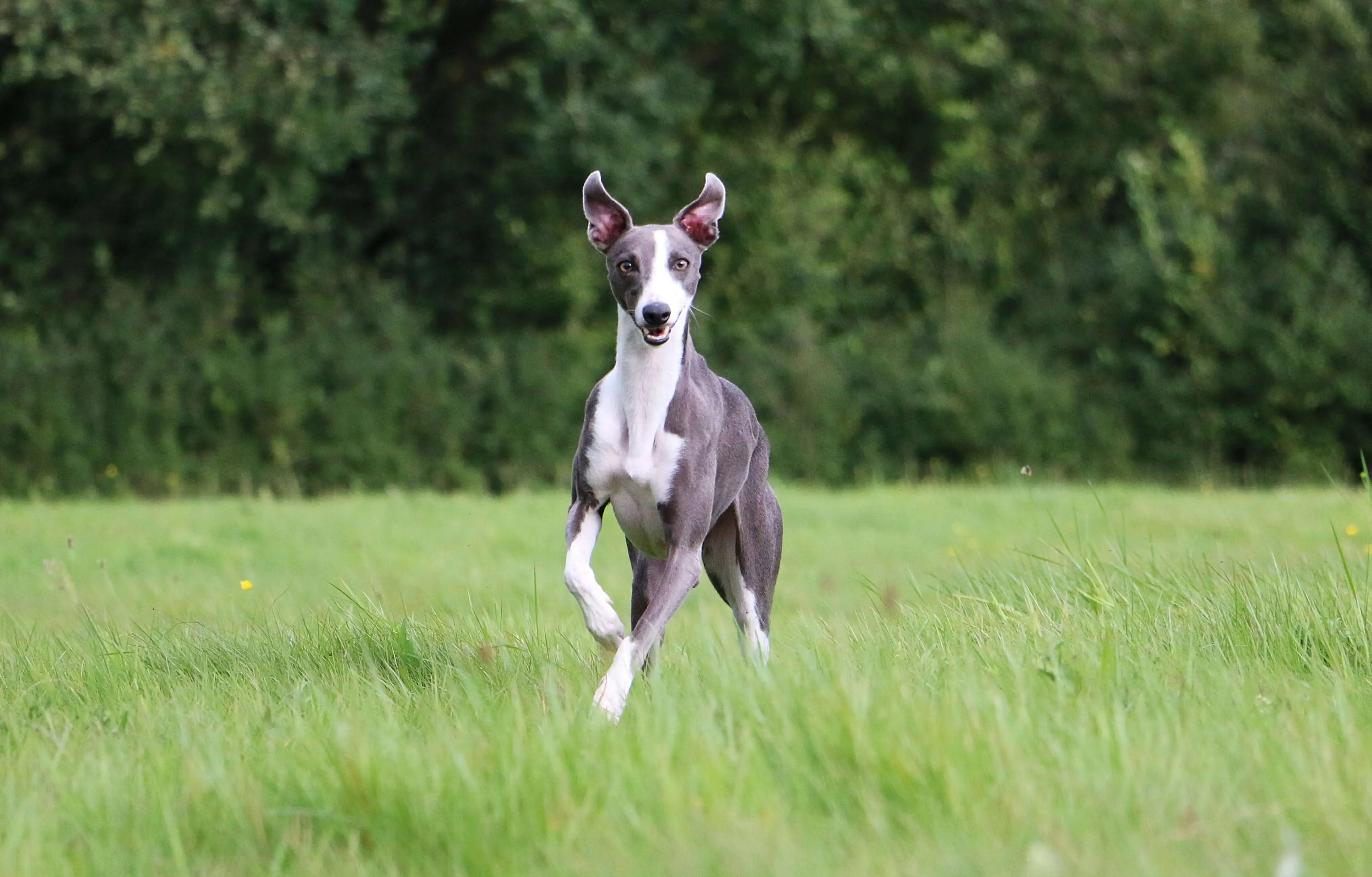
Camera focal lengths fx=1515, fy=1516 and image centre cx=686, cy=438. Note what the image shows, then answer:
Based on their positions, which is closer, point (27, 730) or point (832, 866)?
point (832, 866)

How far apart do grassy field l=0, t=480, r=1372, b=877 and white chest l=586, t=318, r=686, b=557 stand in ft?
1.62

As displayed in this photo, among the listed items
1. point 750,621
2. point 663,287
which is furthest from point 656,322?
point 750,621

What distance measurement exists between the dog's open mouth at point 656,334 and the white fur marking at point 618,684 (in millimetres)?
921

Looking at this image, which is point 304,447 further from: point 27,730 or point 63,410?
point 27,730

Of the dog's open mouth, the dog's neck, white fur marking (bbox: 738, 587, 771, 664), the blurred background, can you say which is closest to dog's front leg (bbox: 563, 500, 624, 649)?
the dog's neck

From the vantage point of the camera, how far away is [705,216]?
514 centimetres

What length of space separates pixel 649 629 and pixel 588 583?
22cm

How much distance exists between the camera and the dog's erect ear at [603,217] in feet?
16.4

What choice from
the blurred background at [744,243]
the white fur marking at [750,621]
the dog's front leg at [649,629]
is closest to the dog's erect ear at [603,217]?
the dog's front leg at [649,629]

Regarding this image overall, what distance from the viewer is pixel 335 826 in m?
3.09

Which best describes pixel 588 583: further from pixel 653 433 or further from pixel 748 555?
pixel 748 555

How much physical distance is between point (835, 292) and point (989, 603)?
48.8 feet

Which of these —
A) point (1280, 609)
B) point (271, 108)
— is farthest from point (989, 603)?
point (271, 108)

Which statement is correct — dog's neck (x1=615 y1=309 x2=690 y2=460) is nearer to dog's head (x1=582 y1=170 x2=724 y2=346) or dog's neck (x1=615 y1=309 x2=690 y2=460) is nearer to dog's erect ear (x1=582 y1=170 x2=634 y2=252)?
dog's head (x1=582 y1=170 x2=724 y2=346)
